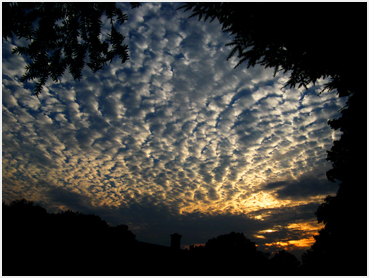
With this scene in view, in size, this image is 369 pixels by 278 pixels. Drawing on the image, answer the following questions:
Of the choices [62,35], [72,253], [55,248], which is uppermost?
[62,35]

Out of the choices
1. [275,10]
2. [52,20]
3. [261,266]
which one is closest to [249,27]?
[275,10]

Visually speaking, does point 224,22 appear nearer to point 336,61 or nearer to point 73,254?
point 336,61

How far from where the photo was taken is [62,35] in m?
2.79

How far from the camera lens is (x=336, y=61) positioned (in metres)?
3.24

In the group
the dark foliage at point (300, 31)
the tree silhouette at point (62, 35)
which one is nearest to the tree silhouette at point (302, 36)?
the dark foliage at point (300, 31)

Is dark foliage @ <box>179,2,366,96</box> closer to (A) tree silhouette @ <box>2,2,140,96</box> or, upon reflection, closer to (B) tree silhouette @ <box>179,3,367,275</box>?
(B) tree silhouette @ <box>179,3,367,275</box>

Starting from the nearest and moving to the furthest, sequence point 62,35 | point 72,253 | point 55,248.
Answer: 1. point 62,35
2. point 55,248
3. point 72,253

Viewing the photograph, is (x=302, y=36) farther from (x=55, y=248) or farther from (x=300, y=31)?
(x=55, y=248)

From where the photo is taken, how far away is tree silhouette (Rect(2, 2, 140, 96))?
2.31 metres

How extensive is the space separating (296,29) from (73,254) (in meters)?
16.3

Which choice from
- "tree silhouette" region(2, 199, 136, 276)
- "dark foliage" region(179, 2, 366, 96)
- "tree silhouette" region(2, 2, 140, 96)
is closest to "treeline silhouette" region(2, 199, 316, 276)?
"tree silhouette" region(2, 199, 136, 276)

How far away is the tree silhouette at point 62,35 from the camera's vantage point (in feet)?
7.57

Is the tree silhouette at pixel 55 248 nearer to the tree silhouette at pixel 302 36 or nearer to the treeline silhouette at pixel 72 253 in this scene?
the treeline silhouette at pixel 72 253

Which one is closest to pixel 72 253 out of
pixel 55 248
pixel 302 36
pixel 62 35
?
pixel 55 248
